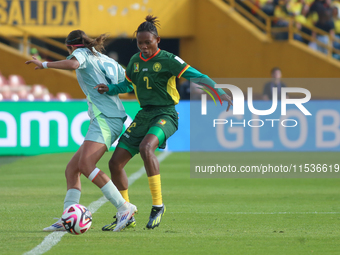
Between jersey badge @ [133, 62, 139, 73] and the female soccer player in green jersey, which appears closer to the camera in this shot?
the female soccer player in green jersey

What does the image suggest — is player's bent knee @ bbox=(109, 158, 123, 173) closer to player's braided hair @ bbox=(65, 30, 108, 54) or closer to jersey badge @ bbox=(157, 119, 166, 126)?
jersey badge @ bbox=(157, 119, 166, 126)

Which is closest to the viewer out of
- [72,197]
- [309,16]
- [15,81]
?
[72,197]

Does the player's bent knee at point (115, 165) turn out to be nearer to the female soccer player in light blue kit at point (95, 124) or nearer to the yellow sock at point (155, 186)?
the female soccer player in light blue kit at point (95, 124)

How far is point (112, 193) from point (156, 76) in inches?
48.2

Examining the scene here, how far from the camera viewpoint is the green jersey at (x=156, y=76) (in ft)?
20.6

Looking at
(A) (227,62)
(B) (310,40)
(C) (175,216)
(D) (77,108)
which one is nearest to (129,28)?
(A) (227,62)

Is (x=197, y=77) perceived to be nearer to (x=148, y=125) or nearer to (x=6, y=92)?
(x=148, y=125)

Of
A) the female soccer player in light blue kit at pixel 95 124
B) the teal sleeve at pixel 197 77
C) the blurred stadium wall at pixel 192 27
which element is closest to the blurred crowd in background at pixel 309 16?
the blurred stadium wall at pixel 192 27

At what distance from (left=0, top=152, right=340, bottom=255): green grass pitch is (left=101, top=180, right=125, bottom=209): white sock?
0.31 metres

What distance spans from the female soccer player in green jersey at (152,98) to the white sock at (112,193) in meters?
0.26

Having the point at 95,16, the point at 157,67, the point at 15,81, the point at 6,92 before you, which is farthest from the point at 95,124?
the point at 95,16

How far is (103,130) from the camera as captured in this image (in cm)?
619

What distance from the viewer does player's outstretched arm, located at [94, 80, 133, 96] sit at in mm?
6203

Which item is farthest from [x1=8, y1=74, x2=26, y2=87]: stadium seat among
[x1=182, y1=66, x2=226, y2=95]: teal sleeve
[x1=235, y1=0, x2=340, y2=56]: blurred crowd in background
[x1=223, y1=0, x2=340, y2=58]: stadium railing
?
[x1=182, y1=66, x2=226, y2=95]: teal sleeve
